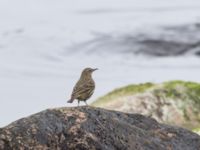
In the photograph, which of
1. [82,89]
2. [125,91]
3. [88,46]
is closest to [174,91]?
[125,91]

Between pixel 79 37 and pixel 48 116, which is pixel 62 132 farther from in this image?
pixel 79 37

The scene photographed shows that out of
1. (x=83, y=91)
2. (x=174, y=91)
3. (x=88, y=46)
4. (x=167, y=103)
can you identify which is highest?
(x=88, y=46)

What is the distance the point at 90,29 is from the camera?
4159 centimetres

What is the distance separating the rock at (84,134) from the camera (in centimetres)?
969

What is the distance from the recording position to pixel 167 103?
22.5 m

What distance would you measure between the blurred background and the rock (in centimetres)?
1772

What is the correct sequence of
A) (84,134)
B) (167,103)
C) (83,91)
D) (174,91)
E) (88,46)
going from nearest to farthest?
(84,134) < (83,91) < (167,103) < (174,91) < (88,46)

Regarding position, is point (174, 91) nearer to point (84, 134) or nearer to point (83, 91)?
point (83, 91)

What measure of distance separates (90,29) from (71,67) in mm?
5541

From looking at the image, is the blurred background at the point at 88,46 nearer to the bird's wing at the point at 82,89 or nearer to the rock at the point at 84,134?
the bird's wing at the point at 82,89

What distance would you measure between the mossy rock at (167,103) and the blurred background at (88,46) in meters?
6.52

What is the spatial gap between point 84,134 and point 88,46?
2960 centimetres

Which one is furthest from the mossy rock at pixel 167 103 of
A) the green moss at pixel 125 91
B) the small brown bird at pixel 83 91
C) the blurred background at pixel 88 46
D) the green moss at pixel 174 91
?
the small brown bird at pixel 83 91

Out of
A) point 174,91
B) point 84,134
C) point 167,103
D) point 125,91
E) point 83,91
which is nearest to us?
point 84,134
